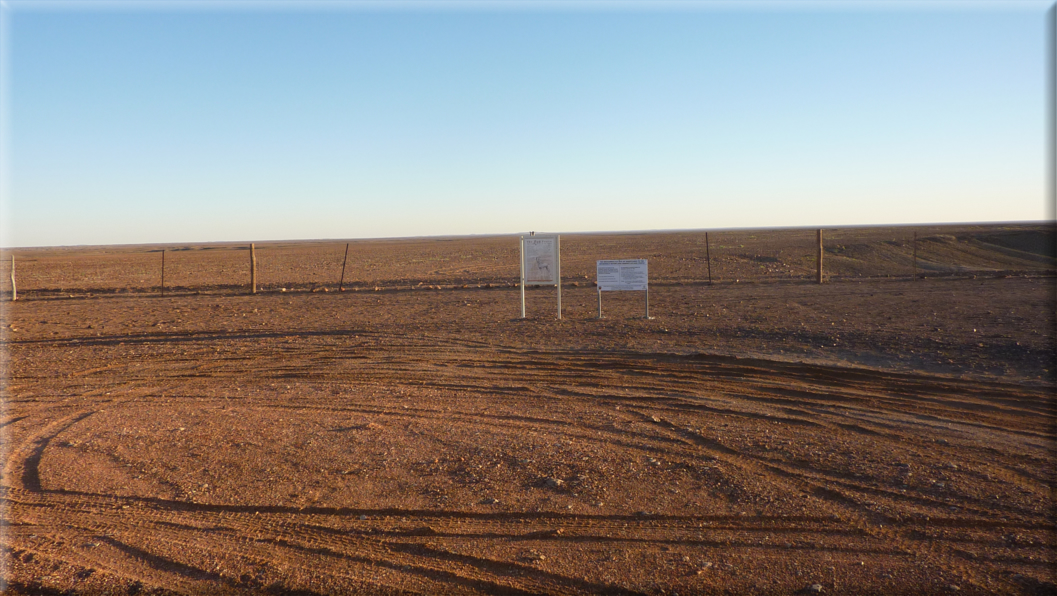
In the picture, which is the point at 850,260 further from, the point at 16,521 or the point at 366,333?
the point at 16,521

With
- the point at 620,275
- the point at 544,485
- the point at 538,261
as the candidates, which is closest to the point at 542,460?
the point at 544,485

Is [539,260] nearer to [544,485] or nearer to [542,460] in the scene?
[542,460]

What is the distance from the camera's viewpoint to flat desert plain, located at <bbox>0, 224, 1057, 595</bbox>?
4270 millimetres

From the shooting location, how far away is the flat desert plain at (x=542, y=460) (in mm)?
4270

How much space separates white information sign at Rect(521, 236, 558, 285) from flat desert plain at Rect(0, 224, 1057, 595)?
6.97 feet

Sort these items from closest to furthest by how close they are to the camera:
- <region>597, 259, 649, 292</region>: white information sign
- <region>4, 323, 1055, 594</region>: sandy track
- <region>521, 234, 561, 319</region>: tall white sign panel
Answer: <region>4, 323, 1055, 594</region>: sandy track < <region>597, 259, 649, 292</region>: white information sign < <region>521, 234, 561, 319</region>: tall white sign panel

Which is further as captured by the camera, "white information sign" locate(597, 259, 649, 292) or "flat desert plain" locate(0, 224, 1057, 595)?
"white information sign" locate(597, 259, 649, 292)

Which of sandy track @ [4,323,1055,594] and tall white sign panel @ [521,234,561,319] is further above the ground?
tall white sign panel @ [521,234,561,319]

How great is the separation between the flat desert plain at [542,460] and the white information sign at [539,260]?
213 cm

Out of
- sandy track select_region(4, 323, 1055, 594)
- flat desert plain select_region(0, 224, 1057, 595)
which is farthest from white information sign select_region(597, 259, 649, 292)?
sandy track select_region(4, 323, 1055, 594)

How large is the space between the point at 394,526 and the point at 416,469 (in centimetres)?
114

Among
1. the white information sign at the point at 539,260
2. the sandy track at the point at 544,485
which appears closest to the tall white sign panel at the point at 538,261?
the white information sign at the point at 539,260

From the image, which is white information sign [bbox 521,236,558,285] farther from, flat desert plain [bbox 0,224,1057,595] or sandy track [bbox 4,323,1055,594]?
sandy track [bbox 4,323,1055,594]

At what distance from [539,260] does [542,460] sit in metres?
10.1
